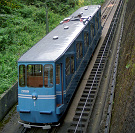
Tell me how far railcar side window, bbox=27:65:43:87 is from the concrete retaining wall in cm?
266

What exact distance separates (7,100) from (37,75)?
347 cm

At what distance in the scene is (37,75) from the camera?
440 inches

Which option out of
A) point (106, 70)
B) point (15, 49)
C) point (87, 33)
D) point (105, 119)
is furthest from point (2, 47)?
point (105, 119)

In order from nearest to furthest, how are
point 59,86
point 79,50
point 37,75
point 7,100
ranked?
1. point 37,75
2. point 59,86
3. point 7,100
4. point 79,50

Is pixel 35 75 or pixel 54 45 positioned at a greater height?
pixel 54 45

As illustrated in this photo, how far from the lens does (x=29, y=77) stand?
11.3 meters

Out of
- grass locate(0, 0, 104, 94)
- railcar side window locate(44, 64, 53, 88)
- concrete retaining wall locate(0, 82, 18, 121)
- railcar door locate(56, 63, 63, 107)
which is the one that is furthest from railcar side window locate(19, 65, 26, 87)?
grass locate(0, 0, 104, 94)

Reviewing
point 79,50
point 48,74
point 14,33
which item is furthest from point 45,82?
point 14,33

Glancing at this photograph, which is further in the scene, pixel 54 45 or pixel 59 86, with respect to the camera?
pixel 54 45

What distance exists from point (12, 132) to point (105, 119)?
14.0 feet

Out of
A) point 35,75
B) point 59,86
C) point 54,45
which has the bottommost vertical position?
point 59,86

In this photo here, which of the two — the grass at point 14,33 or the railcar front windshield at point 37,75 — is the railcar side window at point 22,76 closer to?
the railcar front windshield at point 37,75

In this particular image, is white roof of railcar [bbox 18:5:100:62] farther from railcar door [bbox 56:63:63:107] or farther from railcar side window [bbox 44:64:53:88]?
railcar door [bbox 56:63:63:107]

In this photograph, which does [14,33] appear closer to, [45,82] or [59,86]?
[59,86]
